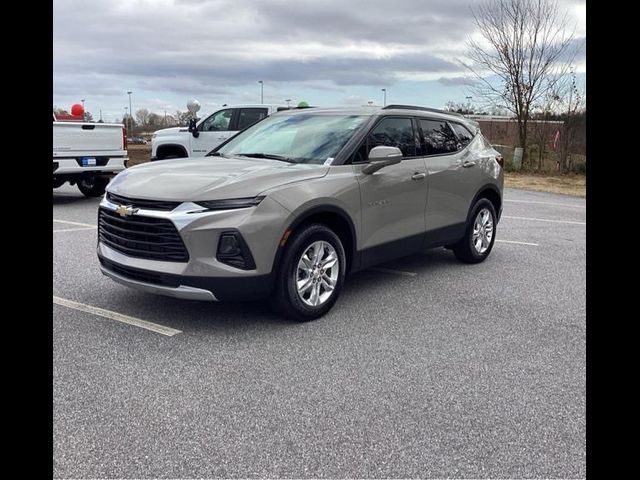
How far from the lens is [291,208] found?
4699mm

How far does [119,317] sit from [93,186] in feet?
29.7

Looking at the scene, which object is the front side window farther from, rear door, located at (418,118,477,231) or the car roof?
rear door, located at (418,118,477,231)

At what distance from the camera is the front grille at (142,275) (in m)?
4.48

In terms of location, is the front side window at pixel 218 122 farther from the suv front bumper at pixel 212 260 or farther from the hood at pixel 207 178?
the suv front bumper at pixel 212 260

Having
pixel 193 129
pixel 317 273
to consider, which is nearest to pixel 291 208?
pixel 317 273

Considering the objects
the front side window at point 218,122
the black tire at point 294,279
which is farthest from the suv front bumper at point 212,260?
the front side window at point 218,122

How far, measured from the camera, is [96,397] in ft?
11.6

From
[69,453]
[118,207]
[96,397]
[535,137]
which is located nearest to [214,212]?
[118,207]

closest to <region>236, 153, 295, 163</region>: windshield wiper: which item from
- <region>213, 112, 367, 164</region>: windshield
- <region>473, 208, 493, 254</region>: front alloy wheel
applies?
<region>213, 112, 367, 164</region>: windshield

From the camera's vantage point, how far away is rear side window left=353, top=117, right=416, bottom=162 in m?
5.56

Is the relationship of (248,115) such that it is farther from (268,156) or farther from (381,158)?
(381,158)
